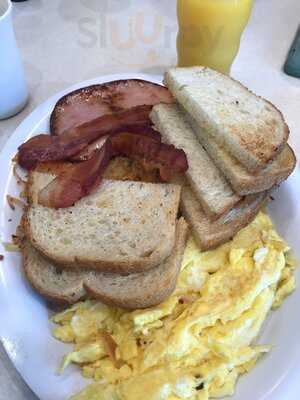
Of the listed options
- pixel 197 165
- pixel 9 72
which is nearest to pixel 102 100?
pixel 9 72

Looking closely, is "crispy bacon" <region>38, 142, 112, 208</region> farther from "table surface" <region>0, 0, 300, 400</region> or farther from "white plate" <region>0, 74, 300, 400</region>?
"table surface" <region>0, 0, 300, 400</region>

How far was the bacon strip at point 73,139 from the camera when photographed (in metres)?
1.66

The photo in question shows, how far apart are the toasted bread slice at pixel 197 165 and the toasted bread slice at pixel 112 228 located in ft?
0.28

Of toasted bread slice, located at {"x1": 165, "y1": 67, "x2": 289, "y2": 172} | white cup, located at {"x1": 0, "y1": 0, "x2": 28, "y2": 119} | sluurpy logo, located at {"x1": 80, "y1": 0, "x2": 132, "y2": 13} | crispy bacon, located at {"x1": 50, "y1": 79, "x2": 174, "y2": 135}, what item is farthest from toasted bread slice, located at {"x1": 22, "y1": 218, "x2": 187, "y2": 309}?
sluurpy logo, located at {"x1": 80, "y1": 0, "x2": 132, "y2": 13}

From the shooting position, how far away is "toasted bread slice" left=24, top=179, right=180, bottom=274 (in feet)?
4.55

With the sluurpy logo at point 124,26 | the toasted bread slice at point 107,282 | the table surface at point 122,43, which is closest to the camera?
the toasted bread slice at point 107,282

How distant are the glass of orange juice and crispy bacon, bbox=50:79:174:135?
31cm

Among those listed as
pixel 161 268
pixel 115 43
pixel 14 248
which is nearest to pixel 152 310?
pixel 161 268

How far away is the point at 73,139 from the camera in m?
1.68

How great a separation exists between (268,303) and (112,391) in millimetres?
503

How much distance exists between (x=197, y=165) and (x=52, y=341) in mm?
712

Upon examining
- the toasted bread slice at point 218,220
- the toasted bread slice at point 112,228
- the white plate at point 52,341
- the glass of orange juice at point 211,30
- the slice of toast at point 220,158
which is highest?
the glass of orange juice at point 211,30

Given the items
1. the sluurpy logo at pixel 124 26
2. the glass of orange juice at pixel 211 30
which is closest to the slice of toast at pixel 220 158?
the glass of orange juice at pixel 211 30

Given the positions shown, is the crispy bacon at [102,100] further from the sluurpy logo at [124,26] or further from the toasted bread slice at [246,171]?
the sluurpy logo at [124,26]
